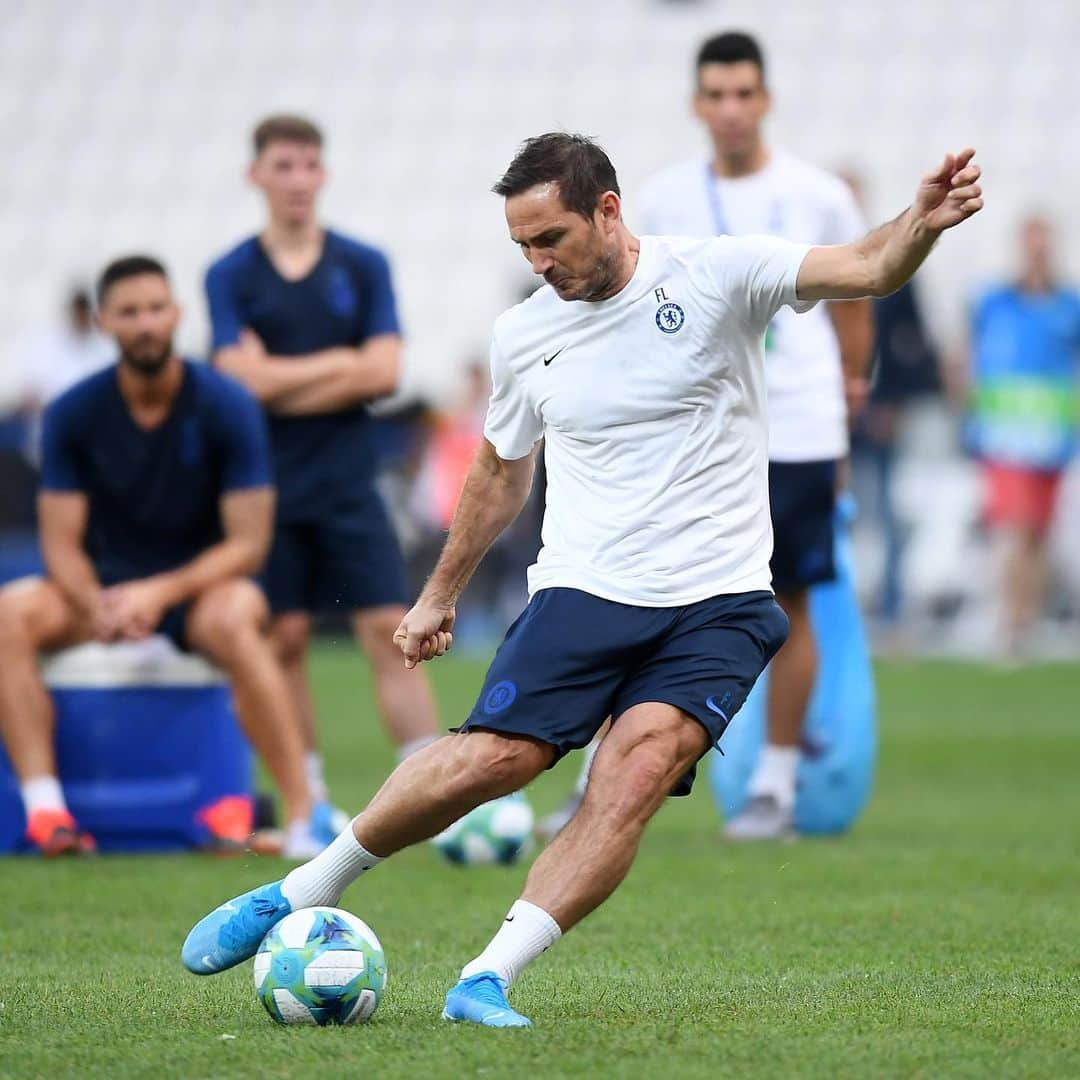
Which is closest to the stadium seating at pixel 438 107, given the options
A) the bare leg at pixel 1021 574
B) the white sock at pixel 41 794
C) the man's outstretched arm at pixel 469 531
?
the bare leg at pixel 1021 574

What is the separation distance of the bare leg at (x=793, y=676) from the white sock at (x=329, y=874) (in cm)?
311

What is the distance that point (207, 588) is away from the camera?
721cm

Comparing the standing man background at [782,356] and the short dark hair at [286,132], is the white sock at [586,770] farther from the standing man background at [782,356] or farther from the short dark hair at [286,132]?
the short dark hair at [286,132]

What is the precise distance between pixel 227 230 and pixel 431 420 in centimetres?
450

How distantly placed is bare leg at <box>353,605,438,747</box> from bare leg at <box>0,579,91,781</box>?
0.96m

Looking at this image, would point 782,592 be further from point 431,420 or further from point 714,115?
point 431,420

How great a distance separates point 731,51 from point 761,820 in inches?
103

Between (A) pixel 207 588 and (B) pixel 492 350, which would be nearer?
(B) pixel 492 350

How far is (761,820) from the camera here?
740 cm

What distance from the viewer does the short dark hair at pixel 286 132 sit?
7.73 meters

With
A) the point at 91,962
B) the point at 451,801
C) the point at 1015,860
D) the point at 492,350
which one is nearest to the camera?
the point at 451,801

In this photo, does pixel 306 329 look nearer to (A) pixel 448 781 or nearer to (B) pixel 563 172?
(B) pixel 563 172

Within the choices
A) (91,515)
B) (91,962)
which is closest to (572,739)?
(91,962)

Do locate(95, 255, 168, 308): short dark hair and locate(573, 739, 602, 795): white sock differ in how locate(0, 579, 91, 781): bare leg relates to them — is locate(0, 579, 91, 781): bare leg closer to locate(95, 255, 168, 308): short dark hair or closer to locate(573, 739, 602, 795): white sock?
locate(95, 255, 168, 308): short dark hair
